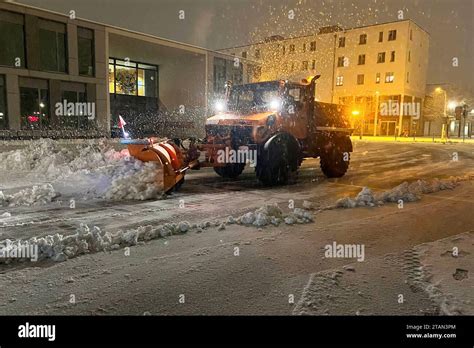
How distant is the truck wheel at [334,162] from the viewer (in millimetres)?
11977

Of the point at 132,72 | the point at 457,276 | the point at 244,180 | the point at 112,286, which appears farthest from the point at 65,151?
the point at 132,72

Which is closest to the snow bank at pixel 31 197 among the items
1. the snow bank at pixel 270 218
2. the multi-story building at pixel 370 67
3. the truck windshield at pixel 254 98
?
the snow bank at pixel 270 218

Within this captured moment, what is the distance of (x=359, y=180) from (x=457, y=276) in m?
7.46

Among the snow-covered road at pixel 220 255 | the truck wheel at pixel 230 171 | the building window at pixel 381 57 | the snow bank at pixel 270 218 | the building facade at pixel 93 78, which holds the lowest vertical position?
the snow-covered road at pixel 220 255

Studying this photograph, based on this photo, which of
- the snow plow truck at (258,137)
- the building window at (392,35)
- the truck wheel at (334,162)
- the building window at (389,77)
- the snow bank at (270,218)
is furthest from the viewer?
the building window at (389,77)

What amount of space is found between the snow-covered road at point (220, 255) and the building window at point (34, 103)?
15.8 metres

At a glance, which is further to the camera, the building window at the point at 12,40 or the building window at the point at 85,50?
the building window at the point at 85,50

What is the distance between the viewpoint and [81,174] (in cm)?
1007

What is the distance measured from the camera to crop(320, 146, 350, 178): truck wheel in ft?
39.3

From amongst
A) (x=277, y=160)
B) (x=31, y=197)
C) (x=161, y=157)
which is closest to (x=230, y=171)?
(x=277, y=160)

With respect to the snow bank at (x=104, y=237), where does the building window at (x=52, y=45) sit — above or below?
above

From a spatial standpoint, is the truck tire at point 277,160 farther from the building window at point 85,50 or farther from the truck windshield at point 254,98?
the building window at point 85,50
